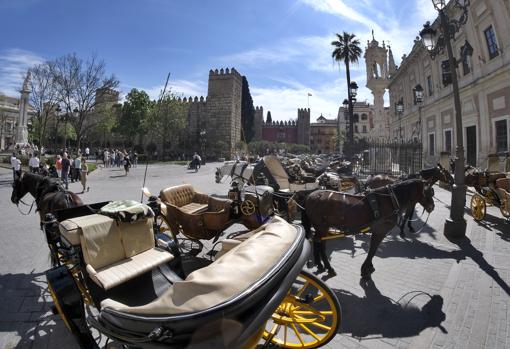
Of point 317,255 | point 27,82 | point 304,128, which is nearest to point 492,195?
point 317,255

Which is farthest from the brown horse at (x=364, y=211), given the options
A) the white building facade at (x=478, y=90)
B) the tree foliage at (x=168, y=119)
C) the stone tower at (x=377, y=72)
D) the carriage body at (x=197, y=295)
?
the tree foliage at (x=168, y=119)

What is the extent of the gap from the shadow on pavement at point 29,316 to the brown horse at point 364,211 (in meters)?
3.65

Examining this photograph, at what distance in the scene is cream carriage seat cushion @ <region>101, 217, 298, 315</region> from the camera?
1.64 meters

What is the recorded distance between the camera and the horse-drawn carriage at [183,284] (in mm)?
1608

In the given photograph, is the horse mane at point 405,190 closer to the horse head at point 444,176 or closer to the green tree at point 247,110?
the horse head at point 444,176

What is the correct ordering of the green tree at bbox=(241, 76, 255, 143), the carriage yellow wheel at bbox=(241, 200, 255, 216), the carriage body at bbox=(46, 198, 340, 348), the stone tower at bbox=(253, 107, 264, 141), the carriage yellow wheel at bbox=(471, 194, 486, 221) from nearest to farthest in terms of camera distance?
the carriage body at bbox=(46, 198, 340, 348)
the carriage yellow wheel at bbox=(241, 200, 255, 216)
the carriage yellow wheel at bbox=(471, 194, 486, 221)
the green tree at bbox=(241, 76, 255, 143)
the stone tower at bbox=(253, 107, 264, 141)

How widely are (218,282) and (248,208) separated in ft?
11.3

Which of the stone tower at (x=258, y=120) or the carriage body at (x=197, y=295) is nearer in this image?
the carriage body at (x=197, y=295)

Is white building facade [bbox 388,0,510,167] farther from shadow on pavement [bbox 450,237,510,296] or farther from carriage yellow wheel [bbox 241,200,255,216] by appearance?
carriage yellow wheel [bbox 241,200,255,216]

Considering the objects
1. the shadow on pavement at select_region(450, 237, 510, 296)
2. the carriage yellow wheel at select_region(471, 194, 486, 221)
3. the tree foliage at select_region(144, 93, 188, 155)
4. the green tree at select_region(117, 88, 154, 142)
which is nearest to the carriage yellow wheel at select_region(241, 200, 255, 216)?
the shadow on pavement at select_region(450, 237, 510, 296)

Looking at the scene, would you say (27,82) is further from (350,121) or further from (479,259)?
(479,259)

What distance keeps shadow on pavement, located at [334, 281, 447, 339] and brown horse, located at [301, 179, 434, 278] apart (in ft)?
2.22

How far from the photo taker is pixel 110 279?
290cm

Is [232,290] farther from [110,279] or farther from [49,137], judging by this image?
[49,137]
